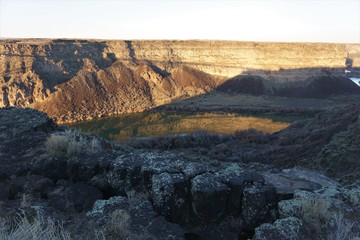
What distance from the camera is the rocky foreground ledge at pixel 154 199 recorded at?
4.60 m

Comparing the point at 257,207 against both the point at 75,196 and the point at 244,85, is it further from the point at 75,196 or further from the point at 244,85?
the point at 244,85

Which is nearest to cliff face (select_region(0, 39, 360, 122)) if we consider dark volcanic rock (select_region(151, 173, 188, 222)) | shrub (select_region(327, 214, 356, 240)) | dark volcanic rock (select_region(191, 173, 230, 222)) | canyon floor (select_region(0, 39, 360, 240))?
canyon floor (select_region(0, 39, 360, 240))

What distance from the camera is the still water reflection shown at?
111ft

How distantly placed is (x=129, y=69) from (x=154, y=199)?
Answer: 5456 centimetres

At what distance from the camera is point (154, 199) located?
17.8ft

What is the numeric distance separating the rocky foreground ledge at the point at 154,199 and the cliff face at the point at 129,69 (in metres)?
37.7

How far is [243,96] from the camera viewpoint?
57.2 meters

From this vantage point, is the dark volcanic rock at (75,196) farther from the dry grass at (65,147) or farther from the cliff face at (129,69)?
the cliff face at (129,69)

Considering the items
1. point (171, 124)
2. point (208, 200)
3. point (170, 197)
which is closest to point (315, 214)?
point (208, 200)

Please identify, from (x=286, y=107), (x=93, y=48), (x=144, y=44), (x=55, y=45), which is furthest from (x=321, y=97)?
(x=55, y=45)

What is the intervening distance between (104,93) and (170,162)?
4678 centimetres

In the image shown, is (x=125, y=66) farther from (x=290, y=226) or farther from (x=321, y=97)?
(x=290, y=226)

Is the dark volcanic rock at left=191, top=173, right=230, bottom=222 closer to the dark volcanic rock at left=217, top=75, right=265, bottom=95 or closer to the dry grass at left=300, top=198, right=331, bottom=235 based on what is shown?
the dry grass at left=300, top=198, right=331, bottom=235

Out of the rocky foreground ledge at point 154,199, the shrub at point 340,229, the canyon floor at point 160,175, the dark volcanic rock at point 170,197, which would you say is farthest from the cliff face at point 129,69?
the shrub at point 340,229
